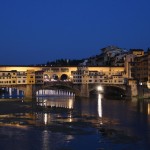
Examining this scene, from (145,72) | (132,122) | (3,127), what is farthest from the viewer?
(145,72)

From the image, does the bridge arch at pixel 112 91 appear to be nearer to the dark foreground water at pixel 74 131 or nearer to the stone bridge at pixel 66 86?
the stone bridge at pixel 66 86

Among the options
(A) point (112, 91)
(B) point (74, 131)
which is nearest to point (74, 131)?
(B) point (74, 131)

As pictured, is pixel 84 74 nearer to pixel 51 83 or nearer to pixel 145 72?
pixel 51 83

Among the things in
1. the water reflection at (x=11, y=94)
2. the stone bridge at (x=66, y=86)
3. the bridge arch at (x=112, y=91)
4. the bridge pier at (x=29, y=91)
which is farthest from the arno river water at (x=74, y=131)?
the water reflection at (x=11, y=94)

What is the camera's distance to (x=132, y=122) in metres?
26.0

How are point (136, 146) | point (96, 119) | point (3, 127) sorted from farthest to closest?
point (96, 119)
point (3, 127)
point (136, 146)

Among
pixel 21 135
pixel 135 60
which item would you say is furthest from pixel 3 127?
pixel 135 60

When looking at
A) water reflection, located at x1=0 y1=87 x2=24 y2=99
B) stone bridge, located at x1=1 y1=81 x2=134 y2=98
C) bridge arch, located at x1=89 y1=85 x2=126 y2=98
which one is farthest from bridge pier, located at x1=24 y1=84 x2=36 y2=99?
bridge arch, located at x1=89 y1=85 x2=126 y2=98

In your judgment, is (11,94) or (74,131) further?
(11,94)

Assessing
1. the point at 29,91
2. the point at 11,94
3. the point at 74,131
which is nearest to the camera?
the point at 74,131

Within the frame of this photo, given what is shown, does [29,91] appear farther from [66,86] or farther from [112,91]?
[112,91]

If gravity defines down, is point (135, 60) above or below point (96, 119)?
above

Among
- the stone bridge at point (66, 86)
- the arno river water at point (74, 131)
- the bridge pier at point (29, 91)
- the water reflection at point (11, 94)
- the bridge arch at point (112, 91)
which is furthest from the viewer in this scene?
the water reflection at point (11, 94)

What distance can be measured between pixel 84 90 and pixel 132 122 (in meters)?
29.8
